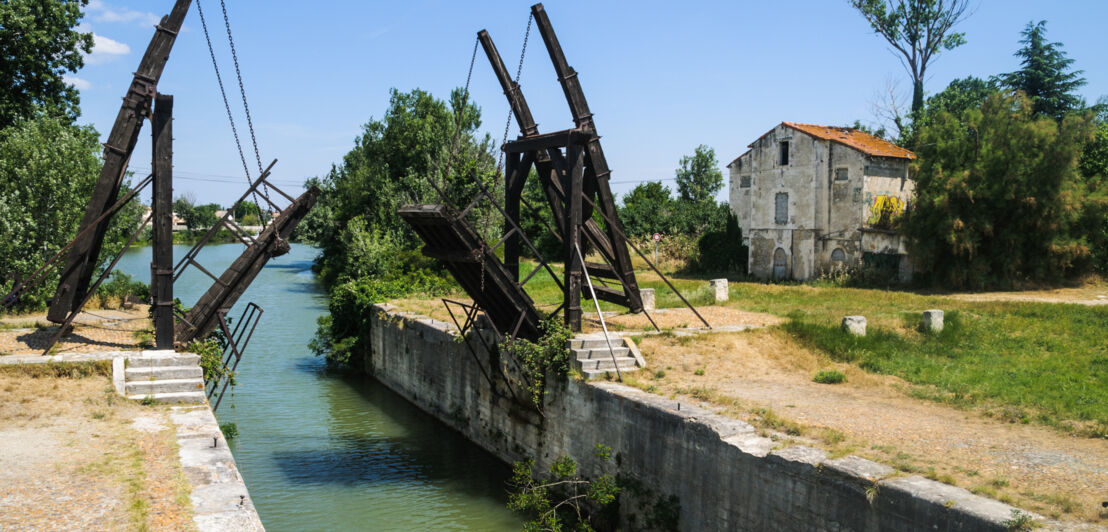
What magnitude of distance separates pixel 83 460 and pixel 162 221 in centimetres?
485

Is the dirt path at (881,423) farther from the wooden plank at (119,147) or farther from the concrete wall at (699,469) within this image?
the wooden plank at (119,147)

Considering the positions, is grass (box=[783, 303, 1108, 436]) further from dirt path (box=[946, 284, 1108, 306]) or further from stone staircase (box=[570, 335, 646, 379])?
stone staircase (box=[570, 335, 646, 379])

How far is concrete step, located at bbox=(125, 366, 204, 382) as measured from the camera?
11.8 meters

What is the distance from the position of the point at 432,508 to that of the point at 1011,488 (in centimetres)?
941

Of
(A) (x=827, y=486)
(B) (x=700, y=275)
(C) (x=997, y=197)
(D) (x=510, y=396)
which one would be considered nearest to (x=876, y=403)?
(A) (x=827, y=486)

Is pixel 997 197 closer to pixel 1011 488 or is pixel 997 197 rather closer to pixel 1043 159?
pixel 1043 159

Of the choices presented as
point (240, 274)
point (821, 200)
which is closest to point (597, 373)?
point (240, 274)

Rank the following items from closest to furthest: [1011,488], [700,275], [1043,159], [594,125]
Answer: [1011,488]
[594,125]
[1043,159]
[700,275]

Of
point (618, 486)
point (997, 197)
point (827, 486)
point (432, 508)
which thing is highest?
point (997, 197)

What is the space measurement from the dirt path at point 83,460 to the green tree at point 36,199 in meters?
12.0

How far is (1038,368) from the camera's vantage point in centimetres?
1355

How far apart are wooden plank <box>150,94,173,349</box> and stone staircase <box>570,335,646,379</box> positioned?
21.9ft

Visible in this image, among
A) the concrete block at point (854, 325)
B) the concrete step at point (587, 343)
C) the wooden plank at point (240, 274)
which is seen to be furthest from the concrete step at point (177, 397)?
the concrete block at point (854, 325)

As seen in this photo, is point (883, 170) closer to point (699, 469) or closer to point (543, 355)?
point (543, 355)
